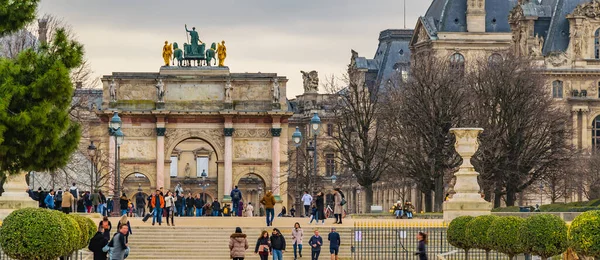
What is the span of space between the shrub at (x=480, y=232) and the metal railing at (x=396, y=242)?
628 cm

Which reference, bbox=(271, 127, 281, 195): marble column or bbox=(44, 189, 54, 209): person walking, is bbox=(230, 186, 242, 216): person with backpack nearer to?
bbox=(44, 189, 54, 209): person walking

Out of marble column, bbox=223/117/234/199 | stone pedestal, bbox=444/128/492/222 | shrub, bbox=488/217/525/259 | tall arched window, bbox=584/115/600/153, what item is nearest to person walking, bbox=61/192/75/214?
stone pedestal, bbox=444/128/492/222

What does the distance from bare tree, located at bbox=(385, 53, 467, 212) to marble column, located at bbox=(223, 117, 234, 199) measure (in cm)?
1730

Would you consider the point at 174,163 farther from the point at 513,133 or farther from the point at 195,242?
the point at 195,242

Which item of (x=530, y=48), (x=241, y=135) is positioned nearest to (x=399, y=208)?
(x=241, y=135)

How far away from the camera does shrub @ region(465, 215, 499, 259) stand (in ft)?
173

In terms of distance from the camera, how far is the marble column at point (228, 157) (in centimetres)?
11294

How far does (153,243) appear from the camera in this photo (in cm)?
6425

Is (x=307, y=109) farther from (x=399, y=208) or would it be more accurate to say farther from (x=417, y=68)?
(x=399, y=208)

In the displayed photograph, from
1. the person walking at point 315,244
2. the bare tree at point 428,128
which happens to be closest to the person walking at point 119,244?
the person walking at point 315,244

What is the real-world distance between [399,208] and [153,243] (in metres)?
19.3

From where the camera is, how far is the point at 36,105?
152ft

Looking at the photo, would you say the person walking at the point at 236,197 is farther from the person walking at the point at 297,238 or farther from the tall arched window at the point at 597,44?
the tall arched window at the point at 597,44

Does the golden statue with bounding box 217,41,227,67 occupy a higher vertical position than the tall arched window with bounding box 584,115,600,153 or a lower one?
higher
